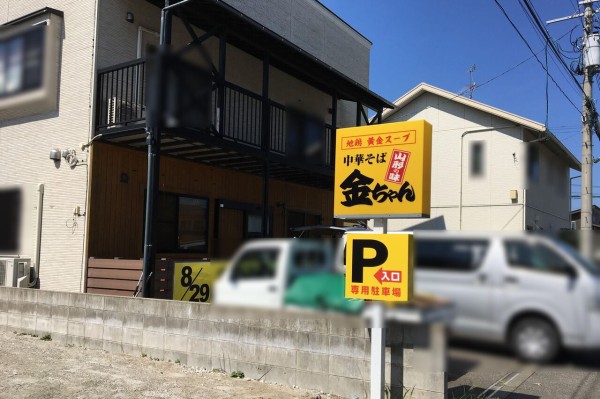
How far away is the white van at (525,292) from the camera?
104cm

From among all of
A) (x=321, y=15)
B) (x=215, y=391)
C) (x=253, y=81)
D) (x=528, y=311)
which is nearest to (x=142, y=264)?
(x=215, y=391)

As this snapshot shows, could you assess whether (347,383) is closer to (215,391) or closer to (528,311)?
(215,391)

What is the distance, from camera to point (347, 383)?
19.9 ft

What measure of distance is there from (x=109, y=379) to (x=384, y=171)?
6.29 m

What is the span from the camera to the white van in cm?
104

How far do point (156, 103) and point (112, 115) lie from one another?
28.4ft

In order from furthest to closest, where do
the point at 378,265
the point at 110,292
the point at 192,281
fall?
the point at 110,292 → the point at 192,281 → the point at 378,265

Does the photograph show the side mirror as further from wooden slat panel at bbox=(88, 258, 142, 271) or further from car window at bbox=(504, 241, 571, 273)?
wooden slat panel at bbox=(88, 258, 142, 271)

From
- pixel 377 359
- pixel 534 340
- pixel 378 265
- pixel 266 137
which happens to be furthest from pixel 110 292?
pixel 534 340

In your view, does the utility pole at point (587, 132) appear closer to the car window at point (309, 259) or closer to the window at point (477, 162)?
the window at point (477, 162)

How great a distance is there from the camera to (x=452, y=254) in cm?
121

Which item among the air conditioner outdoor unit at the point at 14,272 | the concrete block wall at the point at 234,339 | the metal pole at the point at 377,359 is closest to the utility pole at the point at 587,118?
the metal pole at the point at 377,359

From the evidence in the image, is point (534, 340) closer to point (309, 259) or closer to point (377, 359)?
point (309, 259)

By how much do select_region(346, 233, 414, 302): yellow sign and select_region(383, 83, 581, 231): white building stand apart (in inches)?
4.5
